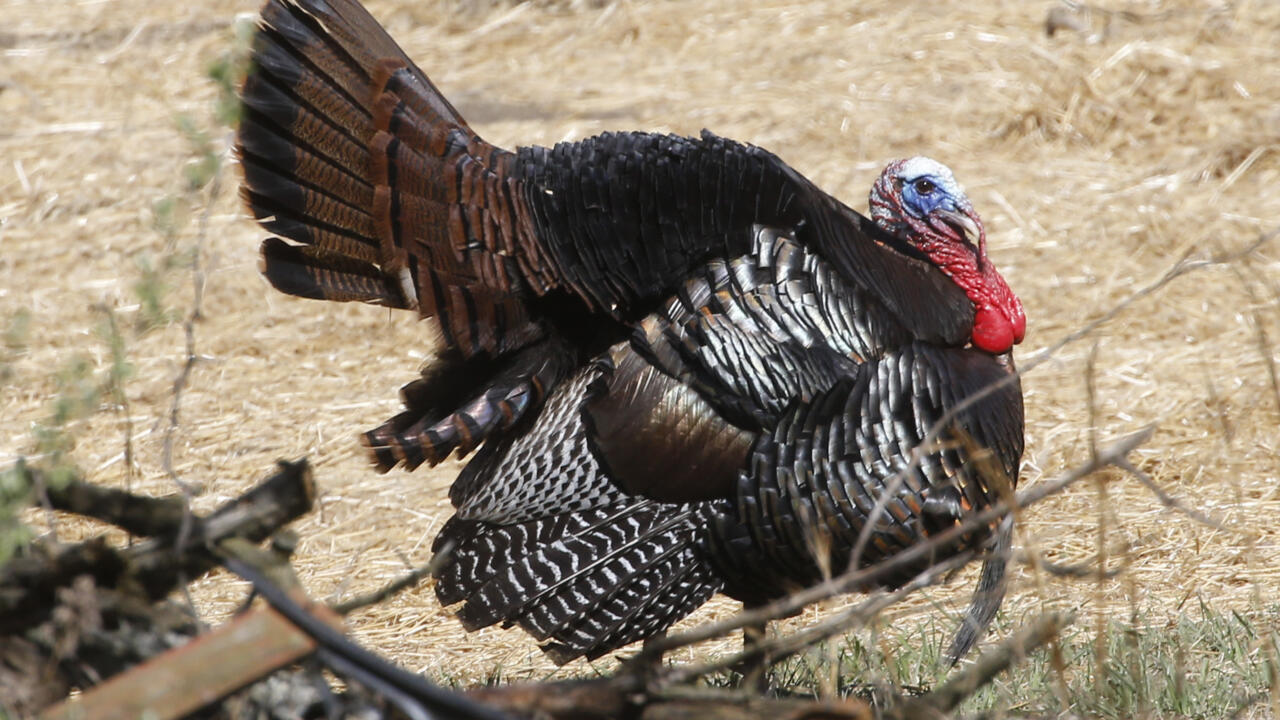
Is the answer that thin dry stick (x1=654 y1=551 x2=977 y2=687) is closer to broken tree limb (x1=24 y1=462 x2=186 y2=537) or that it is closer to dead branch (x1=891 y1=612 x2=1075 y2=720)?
dead branch (x1=891 y1=612 x2=1075 y2=720)

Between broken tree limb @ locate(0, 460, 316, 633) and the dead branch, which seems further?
the dead branch

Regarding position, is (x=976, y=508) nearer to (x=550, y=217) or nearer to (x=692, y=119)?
(x=550, y=217)

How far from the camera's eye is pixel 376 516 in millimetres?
4508

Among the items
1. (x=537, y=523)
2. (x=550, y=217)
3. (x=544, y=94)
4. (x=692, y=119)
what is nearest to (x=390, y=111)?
(x=550, y=217)

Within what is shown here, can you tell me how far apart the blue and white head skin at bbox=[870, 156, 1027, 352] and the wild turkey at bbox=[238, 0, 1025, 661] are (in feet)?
0.09

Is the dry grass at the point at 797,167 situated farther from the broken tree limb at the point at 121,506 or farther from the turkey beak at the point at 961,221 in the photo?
the broken tree limb at the point at 121,506

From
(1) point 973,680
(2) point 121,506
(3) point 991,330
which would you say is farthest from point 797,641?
(3) point 991,330

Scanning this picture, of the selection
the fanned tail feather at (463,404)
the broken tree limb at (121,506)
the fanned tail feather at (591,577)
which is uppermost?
the broken tree limb at (121,506)

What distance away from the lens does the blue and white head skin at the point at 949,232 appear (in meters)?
3.46

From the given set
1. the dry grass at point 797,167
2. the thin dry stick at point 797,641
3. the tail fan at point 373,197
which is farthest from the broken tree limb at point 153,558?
the dry grass at point 797,167

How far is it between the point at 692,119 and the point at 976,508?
4.38 metres

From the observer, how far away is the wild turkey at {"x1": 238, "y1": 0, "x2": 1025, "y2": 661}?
10.2 feet

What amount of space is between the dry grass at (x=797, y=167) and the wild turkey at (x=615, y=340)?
469mm

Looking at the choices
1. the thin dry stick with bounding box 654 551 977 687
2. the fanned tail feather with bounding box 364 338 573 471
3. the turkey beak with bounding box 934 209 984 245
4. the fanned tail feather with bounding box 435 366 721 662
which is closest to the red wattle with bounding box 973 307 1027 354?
the turkey beak with bounding box 934 209 984 245
